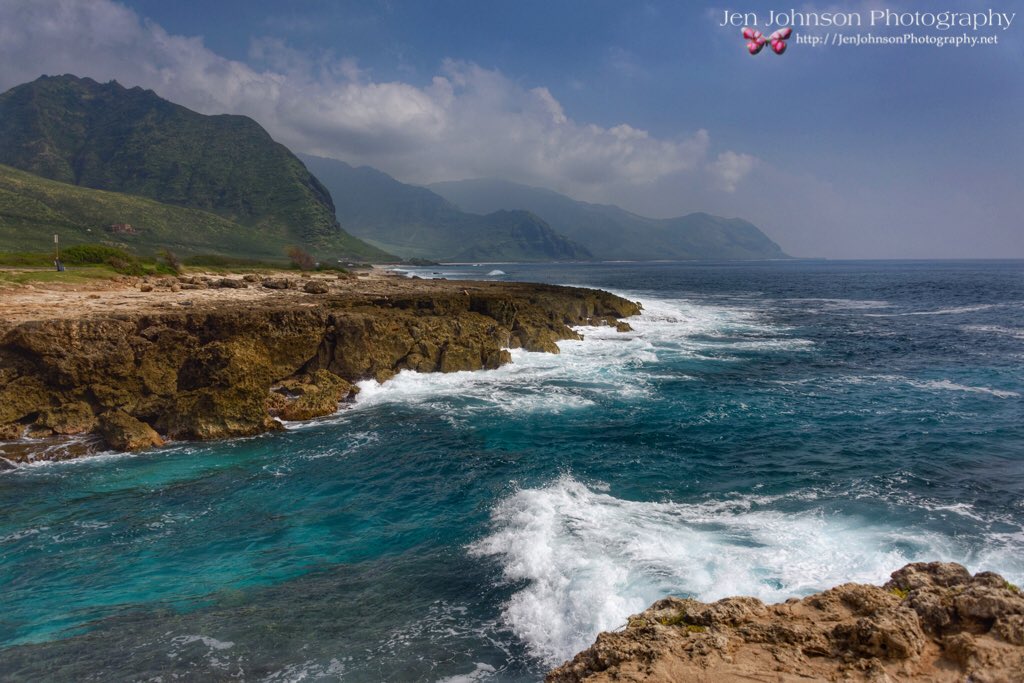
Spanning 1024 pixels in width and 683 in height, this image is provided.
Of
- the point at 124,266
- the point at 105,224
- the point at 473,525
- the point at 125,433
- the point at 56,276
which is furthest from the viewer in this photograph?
the point at 105,224

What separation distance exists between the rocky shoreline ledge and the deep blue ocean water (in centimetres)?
187

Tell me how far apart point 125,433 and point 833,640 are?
71.4 feet

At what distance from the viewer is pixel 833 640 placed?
6.25m

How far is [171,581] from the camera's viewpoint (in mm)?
11180

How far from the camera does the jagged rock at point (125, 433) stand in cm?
1841

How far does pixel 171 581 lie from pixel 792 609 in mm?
12140

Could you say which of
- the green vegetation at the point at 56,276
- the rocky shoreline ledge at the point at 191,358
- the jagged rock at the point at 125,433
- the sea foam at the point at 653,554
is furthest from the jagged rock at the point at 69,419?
the green vegetation at the point at 56,276

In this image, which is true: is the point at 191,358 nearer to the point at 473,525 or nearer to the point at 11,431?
the point at 11,431

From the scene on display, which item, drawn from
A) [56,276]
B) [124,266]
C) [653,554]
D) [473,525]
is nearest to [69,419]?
[473,525]

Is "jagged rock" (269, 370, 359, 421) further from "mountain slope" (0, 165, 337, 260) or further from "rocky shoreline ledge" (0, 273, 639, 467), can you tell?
"mountain slope" (0, 165, 337, 260)

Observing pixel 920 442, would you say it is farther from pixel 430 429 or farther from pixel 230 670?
pixel 230 670

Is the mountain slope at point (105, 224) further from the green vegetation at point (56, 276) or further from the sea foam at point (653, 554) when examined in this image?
the sea foam at point (653, 554)

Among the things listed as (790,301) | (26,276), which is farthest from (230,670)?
(790,301)

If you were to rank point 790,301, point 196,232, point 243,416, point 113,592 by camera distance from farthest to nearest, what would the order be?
point 196,232 → point 790,301 → point 243,416 → point 113,592
